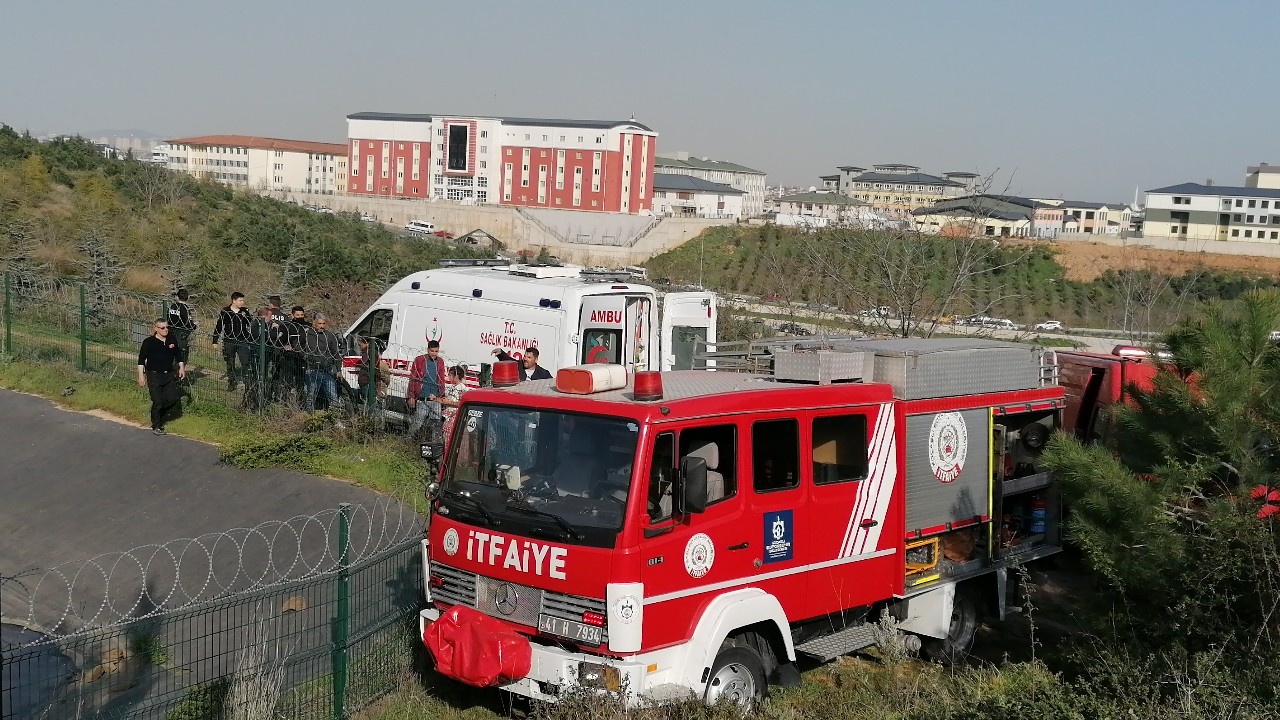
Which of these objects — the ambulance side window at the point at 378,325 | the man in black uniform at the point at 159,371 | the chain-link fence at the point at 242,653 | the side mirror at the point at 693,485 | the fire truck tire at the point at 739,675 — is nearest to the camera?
the chain-link fence at the point at 242,653

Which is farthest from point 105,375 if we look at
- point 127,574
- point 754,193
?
point 754,193

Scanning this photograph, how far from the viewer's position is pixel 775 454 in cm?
775

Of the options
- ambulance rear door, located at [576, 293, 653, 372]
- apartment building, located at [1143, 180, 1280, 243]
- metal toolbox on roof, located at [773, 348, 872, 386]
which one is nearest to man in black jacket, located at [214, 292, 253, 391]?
ambulance rear door, located at [576, 293, 653, 372]

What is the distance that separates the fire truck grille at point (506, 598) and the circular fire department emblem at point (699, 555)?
0.67m

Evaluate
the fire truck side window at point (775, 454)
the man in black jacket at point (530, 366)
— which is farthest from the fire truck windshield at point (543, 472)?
the man in black jacket at point (530, 366)

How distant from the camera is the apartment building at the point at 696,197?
138m

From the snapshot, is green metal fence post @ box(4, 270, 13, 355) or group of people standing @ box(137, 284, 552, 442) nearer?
group of people standing @ box(137, 284, 552, 442)

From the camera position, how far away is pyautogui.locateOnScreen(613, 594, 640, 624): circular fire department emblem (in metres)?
6.71

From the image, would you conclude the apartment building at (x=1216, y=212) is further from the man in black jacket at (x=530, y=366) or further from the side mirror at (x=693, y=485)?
the side mirror at (x=693, y=485)

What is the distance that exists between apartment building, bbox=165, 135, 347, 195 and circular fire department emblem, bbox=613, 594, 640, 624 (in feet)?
514

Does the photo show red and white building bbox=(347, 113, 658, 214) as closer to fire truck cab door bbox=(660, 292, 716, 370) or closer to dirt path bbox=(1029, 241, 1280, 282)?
dirt path bbox=(1029, 241, 1280, 282)

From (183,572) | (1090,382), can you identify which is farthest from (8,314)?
(1090,382)

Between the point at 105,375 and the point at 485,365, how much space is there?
7.32 metres

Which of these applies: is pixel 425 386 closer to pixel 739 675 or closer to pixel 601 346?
pixel 601 346
